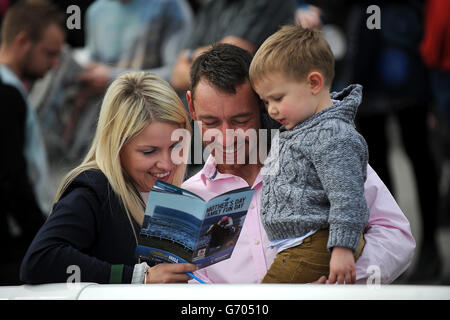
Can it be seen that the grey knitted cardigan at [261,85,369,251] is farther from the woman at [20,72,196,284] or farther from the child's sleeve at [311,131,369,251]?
the woman at [20,72,196,284]

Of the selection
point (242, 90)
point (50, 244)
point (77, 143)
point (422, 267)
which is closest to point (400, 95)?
point (422, 267)

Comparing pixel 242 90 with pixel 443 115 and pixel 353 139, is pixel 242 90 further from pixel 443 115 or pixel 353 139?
pixel 443 115

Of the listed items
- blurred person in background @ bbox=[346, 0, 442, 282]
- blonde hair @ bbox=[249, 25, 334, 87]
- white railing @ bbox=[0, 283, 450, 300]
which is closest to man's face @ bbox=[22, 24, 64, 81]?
blurred person in background @ bbox=[346, 0, 442, 282]

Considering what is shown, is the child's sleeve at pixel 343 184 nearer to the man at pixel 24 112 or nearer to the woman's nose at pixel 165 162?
the woman's nose at pixel 165 162

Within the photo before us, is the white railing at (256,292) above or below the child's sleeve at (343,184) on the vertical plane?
below

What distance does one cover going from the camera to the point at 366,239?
6.88 feet

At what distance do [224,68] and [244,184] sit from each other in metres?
0.37

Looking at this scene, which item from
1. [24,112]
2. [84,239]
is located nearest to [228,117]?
[84,239]

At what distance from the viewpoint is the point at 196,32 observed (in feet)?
12.3

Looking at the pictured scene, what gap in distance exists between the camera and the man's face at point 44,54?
13.7 ft

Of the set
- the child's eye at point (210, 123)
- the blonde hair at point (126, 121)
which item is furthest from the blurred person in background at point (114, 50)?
the child's eye at point (210, 123)

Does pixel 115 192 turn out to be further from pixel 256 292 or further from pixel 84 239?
pixel 256 292

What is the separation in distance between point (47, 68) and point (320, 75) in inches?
99.7

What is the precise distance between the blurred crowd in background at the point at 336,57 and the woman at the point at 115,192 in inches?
44.5
